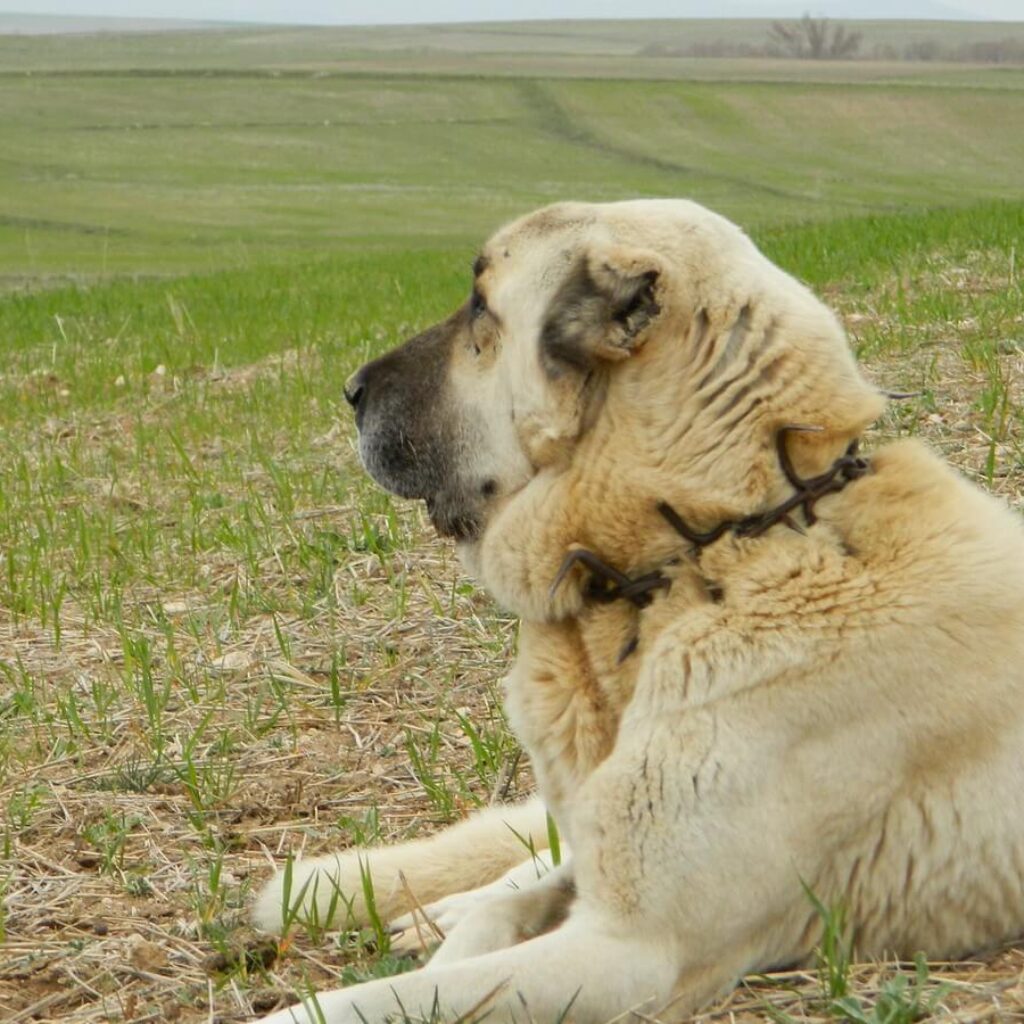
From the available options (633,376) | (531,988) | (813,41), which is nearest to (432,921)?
(531,988)

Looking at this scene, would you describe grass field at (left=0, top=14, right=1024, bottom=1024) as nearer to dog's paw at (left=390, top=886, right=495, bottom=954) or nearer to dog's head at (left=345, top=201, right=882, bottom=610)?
dog's paw at (left=390, top=886, right=495, bottom=954)

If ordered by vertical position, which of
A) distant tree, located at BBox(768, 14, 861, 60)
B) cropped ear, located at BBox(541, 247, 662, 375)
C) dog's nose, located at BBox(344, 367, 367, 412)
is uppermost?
distant tree, located at BBox(768, 14, 861, 60)

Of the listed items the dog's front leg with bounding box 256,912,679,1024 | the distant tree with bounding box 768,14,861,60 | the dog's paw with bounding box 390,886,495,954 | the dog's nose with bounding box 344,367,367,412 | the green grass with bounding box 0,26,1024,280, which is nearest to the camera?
the dog's front leg with bounding box 256,912,679,1024

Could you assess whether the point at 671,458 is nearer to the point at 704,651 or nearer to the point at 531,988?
the point at 704,651

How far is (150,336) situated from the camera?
12.6 meters

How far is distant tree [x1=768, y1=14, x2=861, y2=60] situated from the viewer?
309 feet

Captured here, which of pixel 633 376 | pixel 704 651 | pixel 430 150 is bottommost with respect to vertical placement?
pixel 430 150

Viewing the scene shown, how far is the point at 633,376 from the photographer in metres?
3.21

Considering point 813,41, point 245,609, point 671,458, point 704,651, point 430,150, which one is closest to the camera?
point 704,651

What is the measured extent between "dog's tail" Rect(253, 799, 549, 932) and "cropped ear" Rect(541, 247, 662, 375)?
111 cm

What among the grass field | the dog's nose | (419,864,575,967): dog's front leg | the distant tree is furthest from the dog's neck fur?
the distant tree

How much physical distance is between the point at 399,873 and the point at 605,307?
4.15 ft

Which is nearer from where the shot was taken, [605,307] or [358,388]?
[605,307]

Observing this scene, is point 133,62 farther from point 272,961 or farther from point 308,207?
point 272,961
